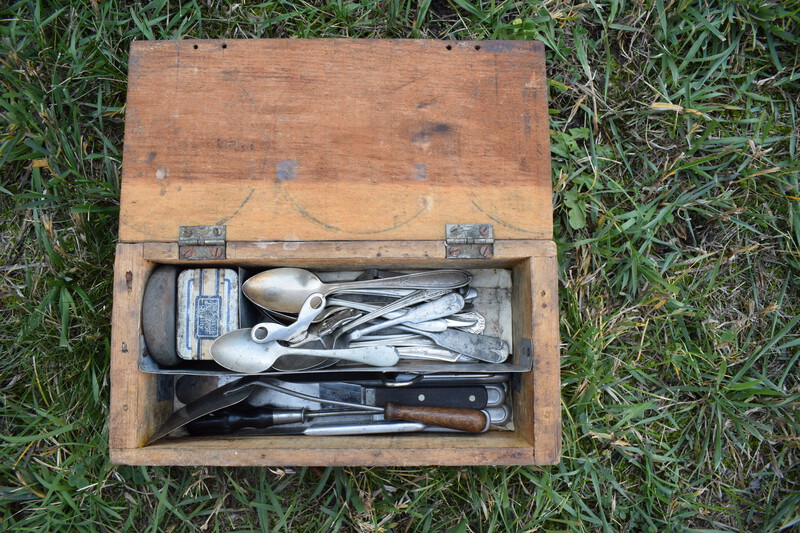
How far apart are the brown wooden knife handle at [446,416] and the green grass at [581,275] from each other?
13.5 inches

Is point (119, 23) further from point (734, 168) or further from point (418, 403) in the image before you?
point (734, 168)

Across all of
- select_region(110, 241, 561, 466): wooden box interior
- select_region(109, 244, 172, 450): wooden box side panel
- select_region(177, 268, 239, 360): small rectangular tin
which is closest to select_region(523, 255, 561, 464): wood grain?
select_region(110, 241, 561, 466): wooden box interior

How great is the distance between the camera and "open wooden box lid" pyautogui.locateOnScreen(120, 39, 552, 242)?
1657 millimetres

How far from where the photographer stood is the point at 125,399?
156cm

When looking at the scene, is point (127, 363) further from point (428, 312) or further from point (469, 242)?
point (469, 242)

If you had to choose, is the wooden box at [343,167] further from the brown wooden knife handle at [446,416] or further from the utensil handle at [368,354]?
the utensil handle at [368,354]

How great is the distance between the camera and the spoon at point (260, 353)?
5.32 feet

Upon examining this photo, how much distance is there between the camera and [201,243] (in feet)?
5.33

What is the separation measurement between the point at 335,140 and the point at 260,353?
0.65 m

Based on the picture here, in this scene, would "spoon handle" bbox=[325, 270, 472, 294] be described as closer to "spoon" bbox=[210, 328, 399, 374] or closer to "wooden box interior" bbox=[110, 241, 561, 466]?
"wooden box interior" bbox=[110, 241, 561, 466]

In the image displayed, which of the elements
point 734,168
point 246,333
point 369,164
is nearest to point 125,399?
point 246,333

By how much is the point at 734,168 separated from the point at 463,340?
1.24 m

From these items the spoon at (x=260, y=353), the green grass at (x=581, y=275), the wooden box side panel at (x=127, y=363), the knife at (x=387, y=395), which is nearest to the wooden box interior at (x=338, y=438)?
the wooden box side panel at (x=127, y=363)

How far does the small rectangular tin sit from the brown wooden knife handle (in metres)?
0.55
